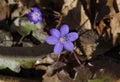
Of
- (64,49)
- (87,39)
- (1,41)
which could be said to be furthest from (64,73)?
(1,41)

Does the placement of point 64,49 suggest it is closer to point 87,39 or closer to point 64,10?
point 87,39

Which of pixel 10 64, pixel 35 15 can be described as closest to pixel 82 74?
pixel 10 64

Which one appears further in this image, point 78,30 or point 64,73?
point 78,30

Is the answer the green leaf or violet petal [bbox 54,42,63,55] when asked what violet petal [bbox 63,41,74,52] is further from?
the green leaf

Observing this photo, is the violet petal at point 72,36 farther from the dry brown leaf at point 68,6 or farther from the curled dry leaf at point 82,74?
the dry brown leaf at point 68,6

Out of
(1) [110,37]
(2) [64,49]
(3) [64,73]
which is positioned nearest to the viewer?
(3) [64,73]

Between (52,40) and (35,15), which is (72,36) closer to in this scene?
(52,40)

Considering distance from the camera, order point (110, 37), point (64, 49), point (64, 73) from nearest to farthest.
Result: point (64, 73) < point (64, 49) < point (110, 37)

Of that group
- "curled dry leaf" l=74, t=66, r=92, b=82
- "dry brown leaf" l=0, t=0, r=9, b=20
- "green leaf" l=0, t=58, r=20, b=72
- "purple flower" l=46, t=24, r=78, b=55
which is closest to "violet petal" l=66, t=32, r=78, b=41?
"purple flower" l=46, t=24, r=78, b=55
